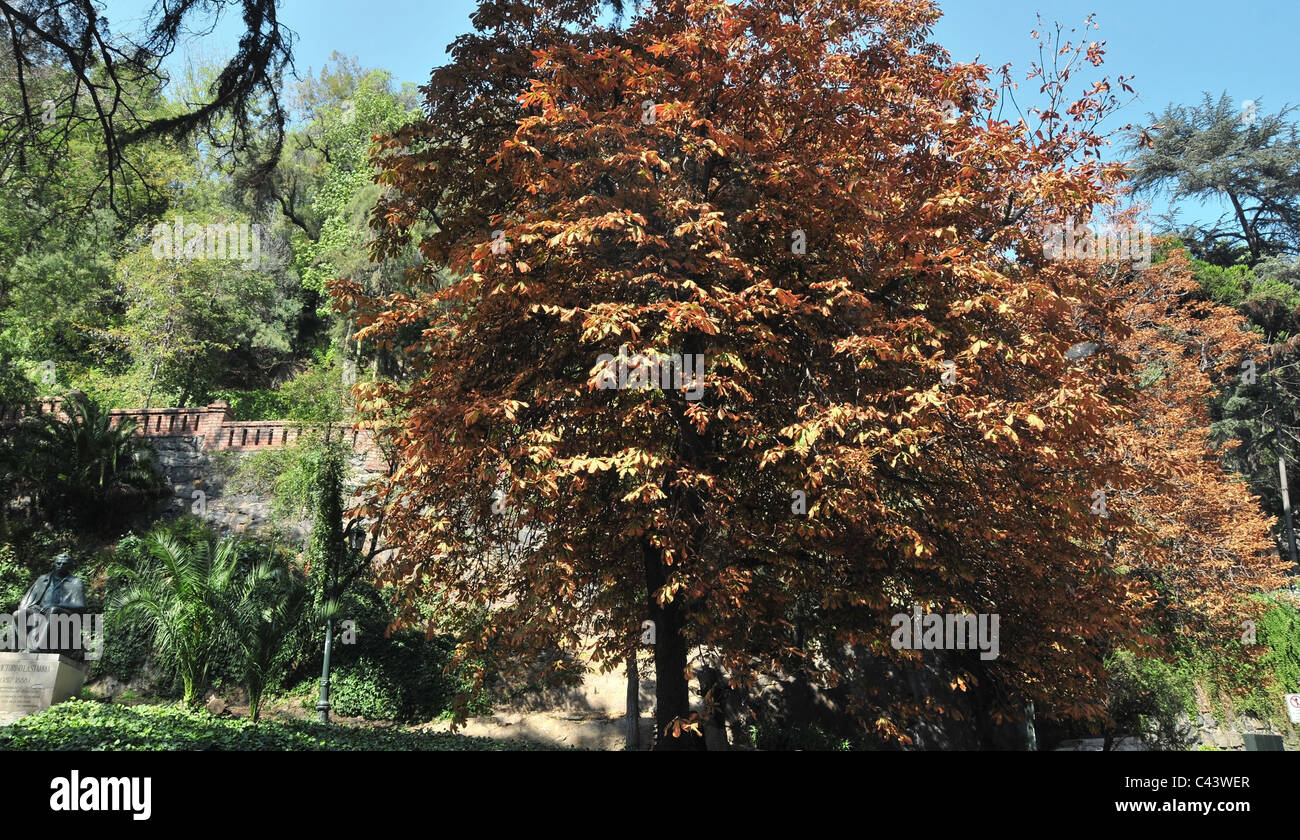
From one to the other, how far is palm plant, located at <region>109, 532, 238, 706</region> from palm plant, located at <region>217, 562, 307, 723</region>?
23 cm

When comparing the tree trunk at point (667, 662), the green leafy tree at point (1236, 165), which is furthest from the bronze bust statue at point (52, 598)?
the green leafy tree at point (1236, 165)

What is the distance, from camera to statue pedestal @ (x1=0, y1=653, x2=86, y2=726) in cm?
1211

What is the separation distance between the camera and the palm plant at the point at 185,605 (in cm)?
1287

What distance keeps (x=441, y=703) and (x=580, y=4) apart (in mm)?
13602

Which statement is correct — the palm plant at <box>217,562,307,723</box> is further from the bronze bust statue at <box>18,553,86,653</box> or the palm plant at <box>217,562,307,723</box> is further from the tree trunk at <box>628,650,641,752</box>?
the tree trunk at <box>628,650,641,752</box>

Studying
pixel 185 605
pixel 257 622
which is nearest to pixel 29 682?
pixel 185 605

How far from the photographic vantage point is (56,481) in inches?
747

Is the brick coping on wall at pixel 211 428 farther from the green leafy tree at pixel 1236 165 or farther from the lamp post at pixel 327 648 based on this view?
the green leafy tree at pixel 1236 165

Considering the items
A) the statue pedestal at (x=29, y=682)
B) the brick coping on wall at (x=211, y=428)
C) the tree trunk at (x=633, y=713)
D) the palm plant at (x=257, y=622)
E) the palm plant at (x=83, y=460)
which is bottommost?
the tree trunk at (x=633, y=713)

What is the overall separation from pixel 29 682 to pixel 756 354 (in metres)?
12.2

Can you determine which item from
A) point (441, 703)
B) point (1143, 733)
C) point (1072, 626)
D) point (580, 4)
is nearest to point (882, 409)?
point (1072, 626)

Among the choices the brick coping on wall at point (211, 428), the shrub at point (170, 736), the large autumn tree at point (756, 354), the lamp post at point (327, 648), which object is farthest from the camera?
the brick coping on wall at point (211, 428)

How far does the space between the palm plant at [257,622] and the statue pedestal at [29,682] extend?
2.46m

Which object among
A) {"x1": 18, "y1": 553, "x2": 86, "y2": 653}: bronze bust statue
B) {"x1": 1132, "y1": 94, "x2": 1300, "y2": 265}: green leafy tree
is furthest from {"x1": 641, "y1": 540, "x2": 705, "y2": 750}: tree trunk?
{"x1": 1132, "y1": 94, "x2": 1300, "y2": 265}: green leafy tree
